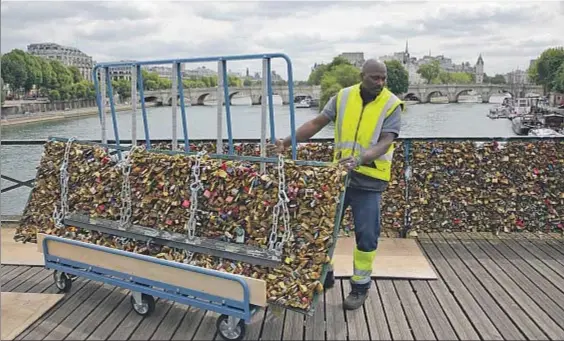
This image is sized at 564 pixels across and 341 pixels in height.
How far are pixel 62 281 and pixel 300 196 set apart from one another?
2.04 m

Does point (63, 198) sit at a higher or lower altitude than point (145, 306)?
higher

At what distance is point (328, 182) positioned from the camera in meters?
3.52

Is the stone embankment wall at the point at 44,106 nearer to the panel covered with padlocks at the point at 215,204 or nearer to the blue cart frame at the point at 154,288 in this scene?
the panel covered with padlocks at the point at 215,204

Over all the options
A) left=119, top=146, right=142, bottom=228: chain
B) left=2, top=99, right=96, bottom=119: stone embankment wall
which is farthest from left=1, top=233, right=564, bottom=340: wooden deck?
left=2, top=99, right=96, bottom=119: stone embankment wall

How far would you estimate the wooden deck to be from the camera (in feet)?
11.7

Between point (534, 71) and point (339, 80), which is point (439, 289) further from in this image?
point (534, 71)

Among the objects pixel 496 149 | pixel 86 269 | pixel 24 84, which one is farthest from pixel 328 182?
pixel 24 84

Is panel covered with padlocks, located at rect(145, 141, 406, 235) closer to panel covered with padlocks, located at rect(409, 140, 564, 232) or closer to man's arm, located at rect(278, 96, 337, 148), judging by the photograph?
panel covered with padlocks, located at rect(409, 140, 564, 232)

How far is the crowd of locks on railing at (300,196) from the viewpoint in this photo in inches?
140

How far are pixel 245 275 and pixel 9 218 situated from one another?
3.93 meters

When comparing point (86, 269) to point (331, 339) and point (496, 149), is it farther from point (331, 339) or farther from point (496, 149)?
point (496, 149)

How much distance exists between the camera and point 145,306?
3.81 meters

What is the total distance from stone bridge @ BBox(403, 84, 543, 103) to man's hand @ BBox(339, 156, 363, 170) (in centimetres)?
7999

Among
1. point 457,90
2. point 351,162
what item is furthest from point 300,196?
point 457,90
